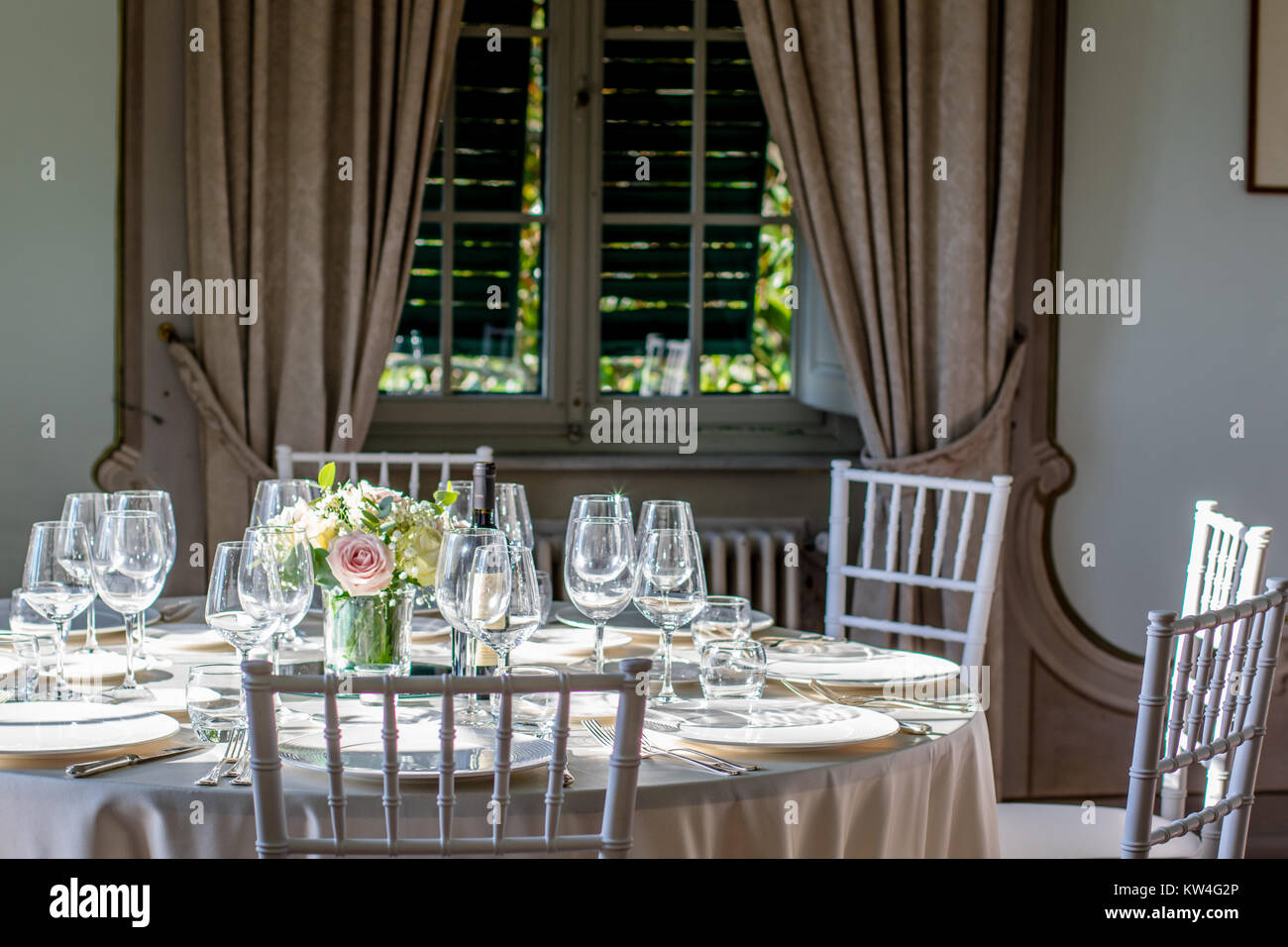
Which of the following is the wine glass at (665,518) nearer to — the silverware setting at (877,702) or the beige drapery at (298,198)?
the silverware setting at (877,702)

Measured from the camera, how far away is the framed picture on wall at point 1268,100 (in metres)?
3.35

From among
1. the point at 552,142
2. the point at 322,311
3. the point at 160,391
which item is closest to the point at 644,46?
the point at 552,142

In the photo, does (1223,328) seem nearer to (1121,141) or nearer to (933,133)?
(1121,141)

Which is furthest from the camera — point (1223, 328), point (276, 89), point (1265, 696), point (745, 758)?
point (1223, 328)

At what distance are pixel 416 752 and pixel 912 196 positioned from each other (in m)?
2.28

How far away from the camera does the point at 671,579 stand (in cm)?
173

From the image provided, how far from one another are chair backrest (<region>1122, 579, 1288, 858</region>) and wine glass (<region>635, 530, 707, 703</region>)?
1.77 ft

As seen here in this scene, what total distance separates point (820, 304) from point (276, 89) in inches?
56.1

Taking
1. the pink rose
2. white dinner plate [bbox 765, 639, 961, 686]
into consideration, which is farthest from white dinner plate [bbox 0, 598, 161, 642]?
white dinner plate [bbox 765, 639, 961, 686]

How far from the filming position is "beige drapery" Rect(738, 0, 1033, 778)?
3.28 metres

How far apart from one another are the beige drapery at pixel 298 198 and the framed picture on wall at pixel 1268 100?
1921mm

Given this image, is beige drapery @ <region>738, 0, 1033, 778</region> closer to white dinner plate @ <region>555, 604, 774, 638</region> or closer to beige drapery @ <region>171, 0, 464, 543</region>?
beige drapery @ <region>171, 0, 464, 543</region>

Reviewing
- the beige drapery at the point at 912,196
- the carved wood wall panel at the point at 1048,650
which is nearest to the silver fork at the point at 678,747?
the beige drapery at the point at 912,196

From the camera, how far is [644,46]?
11.7ft
